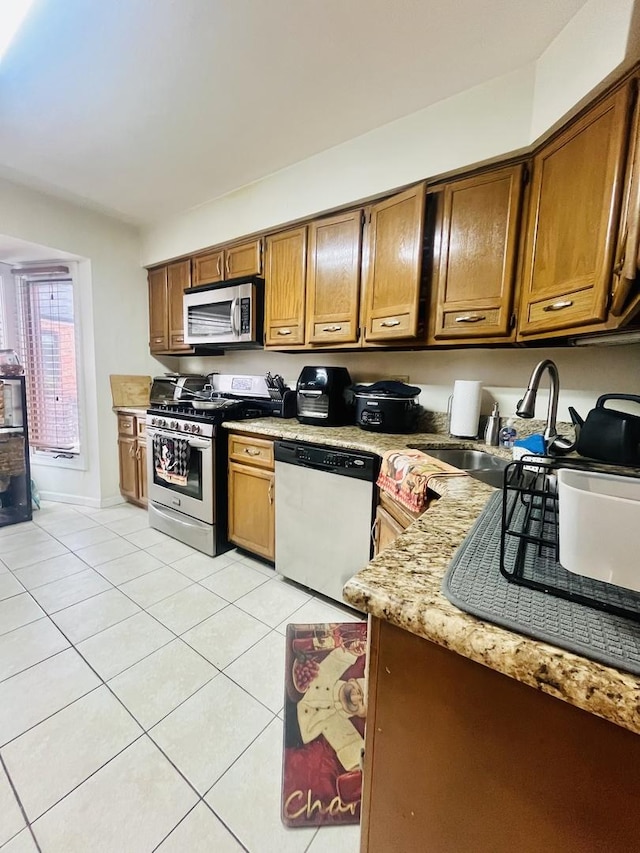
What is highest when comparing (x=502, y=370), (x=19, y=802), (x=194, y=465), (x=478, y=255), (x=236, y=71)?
(x=236, y=71)

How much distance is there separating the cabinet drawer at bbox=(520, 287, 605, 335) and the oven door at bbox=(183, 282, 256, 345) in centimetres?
166

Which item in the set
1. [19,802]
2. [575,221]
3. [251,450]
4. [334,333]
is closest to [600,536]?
[575,221]

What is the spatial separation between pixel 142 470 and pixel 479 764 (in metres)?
3.13

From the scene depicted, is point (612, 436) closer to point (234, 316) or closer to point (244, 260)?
point (234, 316)

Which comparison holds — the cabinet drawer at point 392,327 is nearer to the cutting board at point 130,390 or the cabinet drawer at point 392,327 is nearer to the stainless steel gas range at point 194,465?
the stainless steel gas range at point 194,465

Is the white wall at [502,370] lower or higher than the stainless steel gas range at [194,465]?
higher

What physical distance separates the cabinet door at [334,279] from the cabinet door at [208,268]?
2.83 ft

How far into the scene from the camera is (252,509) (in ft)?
7.41

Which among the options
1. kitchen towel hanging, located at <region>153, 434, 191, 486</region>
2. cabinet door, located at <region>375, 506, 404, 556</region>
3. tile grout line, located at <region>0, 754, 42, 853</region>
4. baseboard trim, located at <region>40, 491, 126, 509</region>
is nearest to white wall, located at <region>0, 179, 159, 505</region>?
baseboard trim, located at <region>40, 491, 126, 509</region>

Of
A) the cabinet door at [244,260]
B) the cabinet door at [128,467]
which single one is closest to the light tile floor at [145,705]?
the cabinet door at [128,467]

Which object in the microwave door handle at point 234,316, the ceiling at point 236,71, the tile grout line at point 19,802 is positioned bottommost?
the tile grout line at point 19,802

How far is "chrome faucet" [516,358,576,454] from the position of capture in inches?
37.3

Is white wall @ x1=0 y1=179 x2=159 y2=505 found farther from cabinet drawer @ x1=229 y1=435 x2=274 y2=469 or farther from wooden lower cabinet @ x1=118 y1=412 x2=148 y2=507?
cabinet drawer @ x1=229 y1=435 x2=274 y2=469

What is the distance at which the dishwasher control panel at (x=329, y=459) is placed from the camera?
1.68 meters
